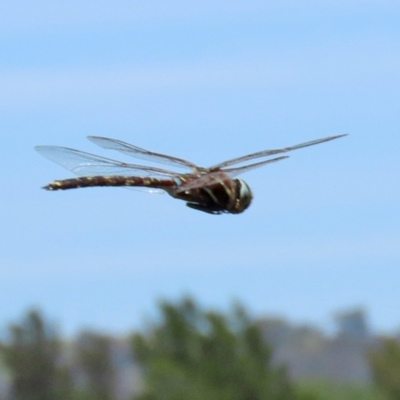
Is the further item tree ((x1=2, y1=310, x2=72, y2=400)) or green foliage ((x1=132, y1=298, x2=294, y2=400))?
tree ((x1=2, y1=310, x2=72, y2=400))

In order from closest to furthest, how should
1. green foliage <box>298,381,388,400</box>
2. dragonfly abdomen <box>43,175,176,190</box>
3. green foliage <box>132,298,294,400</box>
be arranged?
dragonfly abdomen <box>43,175,176,190</box>
green foliage <box>132,298,294,400</box>
green foliage <box>298,381,388,400</box>

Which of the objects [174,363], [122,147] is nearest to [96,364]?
[174,363]

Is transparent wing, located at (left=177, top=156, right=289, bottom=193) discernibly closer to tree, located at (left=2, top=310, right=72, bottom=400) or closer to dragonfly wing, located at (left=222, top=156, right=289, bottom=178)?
dragonfly wing, located at (left=222, top=156, right=289, bottom=178)

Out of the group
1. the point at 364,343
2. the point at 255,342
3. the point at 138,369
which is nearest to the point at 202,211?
the point at 255,342

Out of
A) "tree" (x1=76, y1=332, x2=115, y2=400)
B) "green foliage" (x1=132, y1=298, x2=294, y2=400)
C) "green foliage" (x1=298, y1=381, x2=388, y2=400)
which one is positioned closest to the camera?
"green foliage" (x1=132, y1=298, x2=294, y2=400)

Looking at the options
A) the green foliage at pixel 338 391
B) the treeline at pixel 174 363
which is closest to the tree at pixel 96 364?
the treeline at pixel 174 363

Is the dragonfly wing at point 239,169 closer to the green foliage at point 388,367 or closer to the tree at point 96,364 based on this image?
the green foliage at point 388,367

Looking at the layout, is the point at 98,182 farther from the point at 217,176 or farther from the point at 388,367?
the point at 388,367

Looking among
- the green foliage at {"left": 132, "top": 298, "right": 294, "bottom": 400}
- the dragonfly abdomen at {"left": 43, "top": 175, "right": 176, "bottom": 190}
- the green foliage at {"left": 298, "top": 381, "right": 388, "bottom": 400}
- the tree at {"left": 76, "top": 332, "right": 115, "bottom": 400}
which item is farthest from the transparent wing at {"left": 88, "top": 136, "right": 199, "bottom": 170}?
the tree at {"left": 76, "top": 332, "right": 115, "bottom": 400}

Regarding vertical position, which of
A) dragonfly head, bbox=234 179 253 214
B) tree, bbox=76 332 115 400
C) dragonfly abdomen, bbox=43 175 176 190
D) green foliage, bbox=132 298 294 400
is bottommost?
dragonfly head, bbox=234 179 253 214
